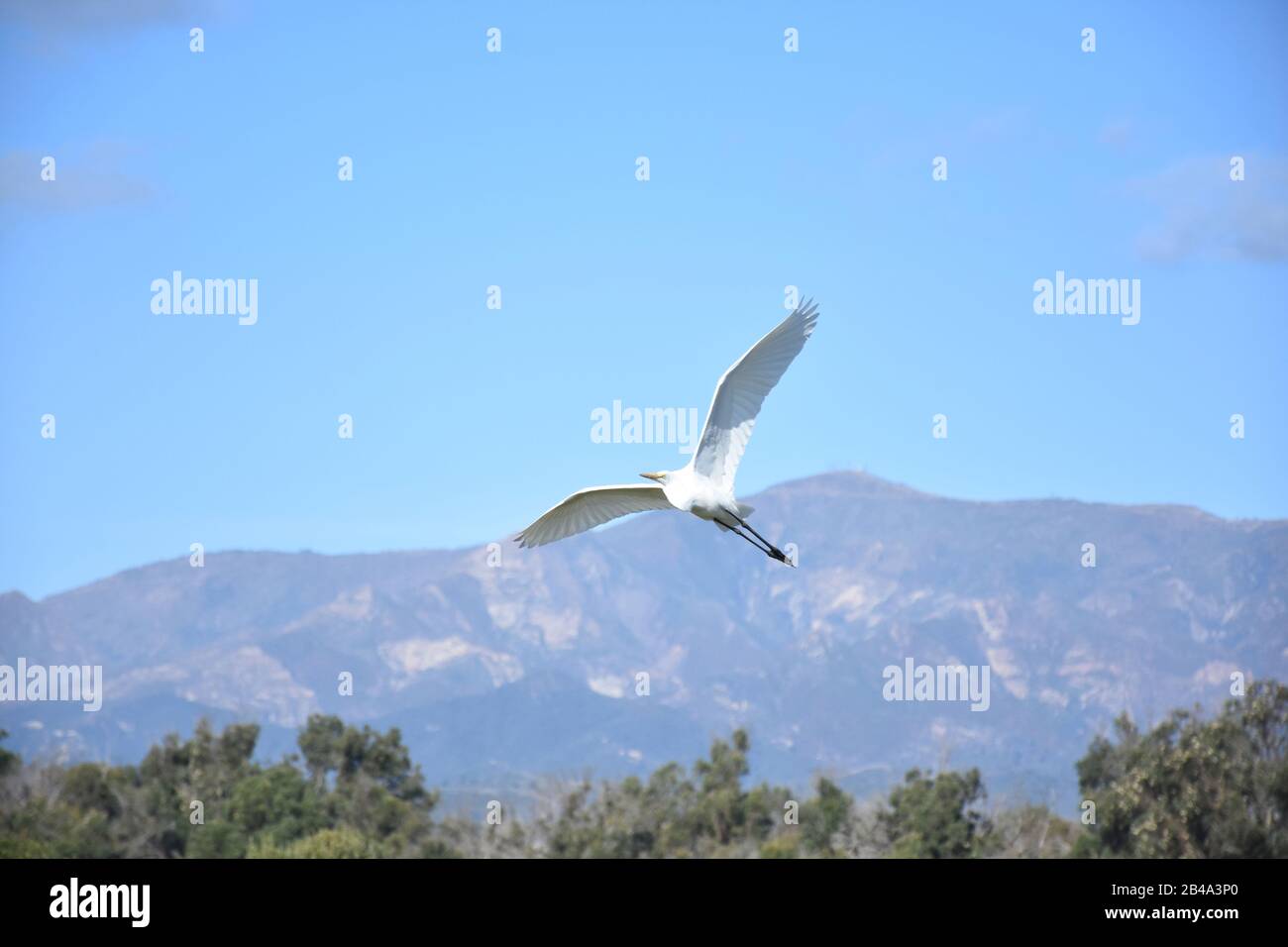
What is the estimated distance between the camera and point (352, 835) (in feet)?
251

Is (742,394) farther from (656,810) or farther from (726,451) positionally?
(656,810)

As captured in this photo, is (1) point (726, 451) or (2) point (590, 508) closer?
(1) point (726, 451)

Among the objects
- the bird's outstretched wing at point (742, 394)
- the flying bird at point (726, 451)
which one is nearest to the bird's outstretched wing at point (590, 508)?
the flying bird at point (726, 451)

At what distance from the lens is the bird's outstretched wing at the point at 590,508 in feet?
72.2

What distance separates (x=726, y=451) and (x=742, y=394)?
81 cm

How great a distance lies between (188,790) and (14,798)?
11.1 m

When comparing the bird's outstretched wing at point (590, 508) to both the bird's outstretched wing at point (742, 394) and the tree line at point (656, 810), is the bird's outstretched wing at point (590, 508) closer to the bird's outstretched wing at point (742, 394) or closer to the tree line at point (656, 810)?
the bird's outstretched wing at point (742, 394)

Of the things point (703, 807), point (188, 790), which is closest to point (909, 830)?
point (703, 807)

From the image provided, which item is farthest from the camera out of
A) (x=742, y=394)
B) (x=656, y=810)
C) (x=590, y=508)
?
(x=656, y=810)

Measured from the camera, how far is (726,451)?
69.4 ft

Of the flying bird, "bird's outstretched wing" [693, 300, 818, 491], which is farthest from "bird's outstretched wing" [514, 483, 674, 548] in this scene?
"bird's outstretched wing" [693, 300, 818, 491]

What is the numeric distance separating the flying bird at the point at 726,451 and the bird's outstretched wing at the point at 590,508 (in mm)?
13

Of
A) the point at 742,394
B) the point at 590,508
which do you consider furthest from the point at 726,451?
the point at 590,508

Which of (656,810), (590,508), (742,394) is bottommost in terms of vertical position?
(656,810)
